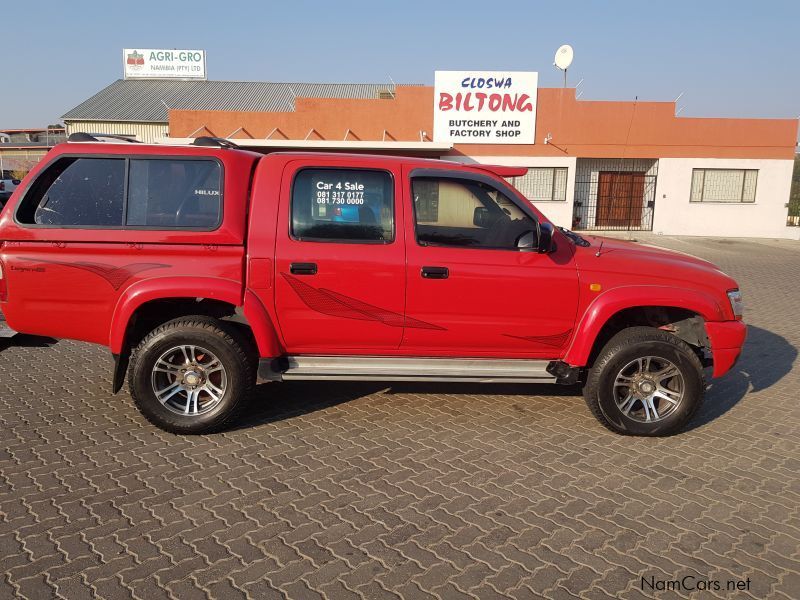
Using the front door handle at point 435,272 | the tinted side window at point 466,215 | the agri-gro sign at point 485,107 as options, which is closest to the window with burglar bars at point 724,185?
the agri-gro sign at point 485,107

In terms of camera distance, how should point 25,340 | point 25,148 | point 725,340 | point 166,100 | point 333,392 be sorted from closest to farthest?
1. point 725,340
2. point 25,340
3. point 333,392
4. point 166,100
5. point 25,148

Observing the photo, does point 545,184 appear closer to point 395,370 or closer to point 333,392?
→ point 333,392

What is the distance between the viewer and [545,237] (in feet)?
13.2

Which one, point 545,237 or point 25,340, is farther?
point 25,340

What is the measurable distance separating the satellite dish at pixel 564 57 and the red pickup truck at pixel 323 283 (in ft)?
60.1

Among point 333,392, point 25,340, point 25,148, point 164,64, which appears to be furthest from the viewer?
point 25,148

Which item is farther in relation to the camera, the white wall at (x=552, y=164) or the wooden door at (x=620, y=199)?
the wooden door at (x=620, y=199)

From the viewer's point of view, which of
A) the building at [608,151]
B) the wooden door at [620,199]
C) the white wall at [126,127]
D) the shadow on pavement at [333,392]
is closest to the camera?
the shadow on pavement at [333,392]

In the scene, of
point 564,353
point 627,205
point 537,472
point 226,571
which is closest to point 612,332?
point 564,353

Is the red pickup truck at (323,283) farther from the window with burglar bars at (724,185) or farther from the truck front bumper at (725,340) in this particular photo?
the window with burglar bars at (724,185)

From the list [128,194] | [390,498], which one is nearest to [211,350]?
[128,194]

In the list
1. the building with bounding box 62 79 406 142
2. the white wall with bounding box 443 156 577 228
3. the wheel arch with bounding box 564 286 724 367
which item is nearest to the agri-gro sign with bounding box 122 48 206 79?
the building with bounding box 62 79 406 142

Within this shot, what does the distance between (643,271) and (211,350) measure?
3.16 meters

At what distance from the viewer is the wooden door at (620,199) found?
2150 cm
